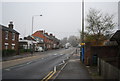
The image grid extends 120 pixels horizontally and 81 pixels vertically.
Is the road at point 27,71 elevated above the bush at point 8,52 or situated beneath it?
situated beneath

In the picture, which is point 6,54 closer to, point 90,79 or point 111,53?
point 111,53

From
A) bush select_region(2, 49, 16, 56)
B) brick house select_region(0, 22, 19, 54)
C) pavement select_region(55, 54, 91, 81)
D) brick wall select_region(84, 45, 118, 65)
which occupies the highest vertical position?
brick house select_region(0, 22, 19, 54)

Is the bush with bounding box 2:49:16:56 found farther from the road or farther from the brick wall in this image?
the brick wall

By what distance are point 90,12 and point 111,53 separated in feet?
47.3

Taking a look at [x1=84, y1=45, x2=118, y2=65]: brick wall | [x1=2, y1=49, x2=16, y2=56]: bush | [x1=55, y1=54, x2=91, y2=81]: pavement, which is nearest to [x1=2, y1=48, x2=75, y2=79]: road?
[x1=55, y1=54, x2=91, y2=81]: pavement

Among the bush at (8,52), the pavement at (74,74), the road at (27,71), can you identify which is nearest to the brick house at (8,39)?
the bush at (8,52)

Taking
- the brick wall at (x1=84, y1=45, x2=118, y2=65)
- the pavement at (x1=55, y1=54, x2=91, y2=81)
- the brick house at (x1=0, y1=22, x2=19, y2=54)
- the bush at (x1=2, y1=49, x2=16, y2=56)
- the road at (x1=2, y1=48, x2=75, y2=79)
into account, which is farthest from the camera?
A: the brick house at (x1=0, y1=22, x2=19, y2=54)

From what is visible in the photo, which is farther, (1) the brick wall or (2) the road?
(1) the brick wall

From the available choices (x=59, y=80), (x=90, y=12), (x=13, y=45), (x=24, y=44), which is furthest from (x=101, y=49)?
(x=24, y=44)

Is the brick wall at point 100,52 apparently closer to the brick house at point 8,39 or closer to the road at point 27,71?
the road at point 27,71

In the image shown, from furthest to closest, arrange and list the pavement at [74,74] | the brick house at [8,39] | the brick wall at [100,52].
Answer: the brick house at [8,39], the brick wall at [100,52], the pavement at [74,74]

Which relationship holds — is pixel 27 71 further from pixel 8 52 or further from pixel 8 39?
pixel 8 39

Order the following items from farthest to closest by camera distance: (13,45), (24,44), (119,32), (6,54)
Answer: (24,44) < (13,45) < (6,54) < (119,32)

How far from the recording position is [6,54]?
30.7 meters
